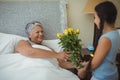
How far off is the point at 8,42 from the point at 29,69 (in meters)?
0.56

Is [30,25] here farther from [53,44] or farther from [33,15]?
[53,44]

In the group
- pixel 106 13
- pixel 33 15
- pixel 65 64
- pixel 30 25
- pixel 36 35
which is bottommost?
pixel 65 64

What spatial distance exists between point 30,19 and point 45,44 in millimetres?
A: 380

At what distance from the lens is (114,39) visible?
5.07 feet

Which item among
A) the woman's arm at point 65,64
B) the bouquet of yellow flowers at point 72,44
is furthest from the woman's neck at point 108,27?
the woman's arm at point 65,64

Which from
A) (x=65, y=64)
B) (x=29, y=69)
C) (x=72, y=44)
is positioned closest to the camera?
(x=72, y=44)

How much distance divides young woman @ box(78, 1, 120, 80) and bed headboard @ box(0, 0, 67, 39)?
40.1 inches

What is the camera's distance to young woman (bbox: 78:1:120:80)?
5.00ft

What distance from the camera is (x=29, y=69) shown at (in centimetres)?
190

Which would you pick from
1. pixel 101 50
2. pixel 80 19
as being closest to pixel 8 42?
pixel 80 19

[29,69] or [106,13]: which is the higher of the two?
[106,13]

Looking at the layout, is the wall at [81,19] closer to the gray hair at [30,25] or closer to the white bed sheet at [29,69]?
the gray hair at [30,25]

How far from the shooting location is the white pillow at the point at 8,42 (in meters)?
2.25

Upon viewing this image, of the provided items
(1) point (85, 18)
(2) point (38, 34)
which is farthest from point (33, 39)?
(1) point (85, 18)
